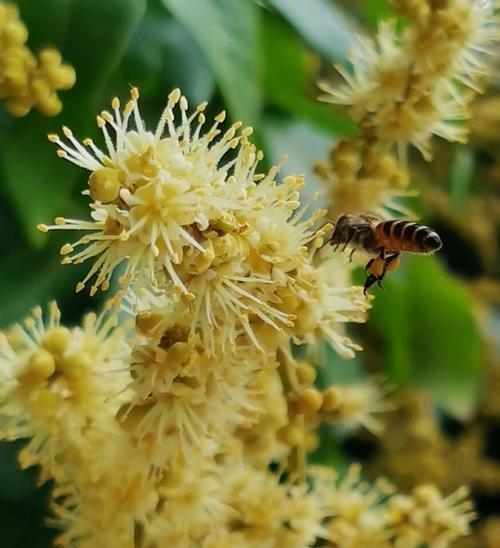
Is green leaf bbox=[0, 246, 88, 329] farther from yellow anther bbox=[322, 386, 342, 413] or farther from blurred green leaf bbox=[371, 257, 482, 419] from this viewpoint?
blurred green leaf bbox=[371, 257, 482, 419]

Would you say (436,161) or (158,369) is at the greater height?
(436,161)

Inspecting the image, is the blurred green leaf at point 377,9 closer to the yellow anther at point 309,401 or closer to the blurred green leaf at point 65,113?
the blurred green leaf at point 65,113

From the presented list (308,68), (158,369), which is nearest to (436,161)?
(308,68)

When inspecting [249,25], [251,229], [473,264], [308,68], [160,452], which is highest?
[473,264]

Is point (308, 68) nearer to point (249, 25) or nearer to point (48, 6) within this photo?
point (249, 25)

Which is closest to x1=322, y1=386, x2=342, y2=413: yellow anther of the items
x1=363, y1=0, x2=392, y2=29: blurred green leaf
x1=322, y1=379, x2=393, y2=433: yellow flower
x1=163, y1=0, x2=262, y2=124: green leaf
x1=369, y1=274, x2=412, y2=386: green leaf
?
x1=322, y1=379, x2=393, y2=433: yellow flower

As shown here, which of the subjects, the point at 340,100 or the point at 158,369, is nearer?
the point at 158,369

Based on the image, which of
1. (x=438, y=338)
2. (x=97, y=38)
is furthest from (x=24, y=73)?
(x=438, y=338)

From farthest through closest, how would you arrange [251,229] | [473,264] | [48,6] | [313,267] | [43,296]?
1. [473,264]
2. [43,296]
3. [48,6]
4. [313,267]
5. [251,229]
